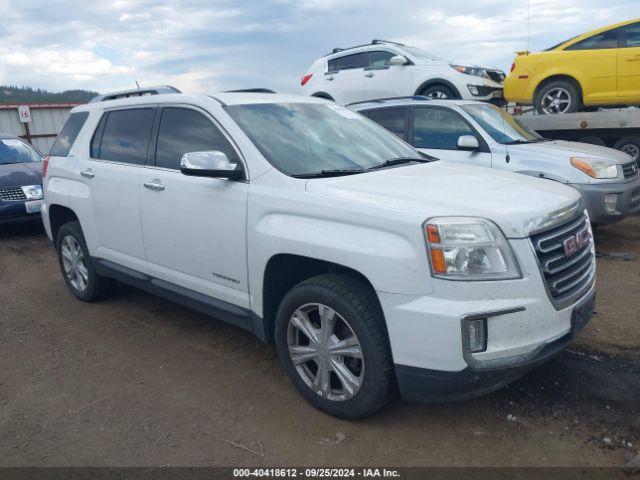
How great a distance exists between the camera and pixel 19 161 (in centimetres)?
944

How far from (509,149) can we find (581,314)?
4000mm

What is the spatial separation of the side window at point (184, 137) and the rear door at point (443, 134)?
3.90 m

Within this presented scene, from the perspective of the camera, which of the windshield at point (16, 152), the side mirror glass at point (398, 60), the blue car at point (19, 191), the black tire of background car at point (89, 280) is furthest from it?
the side mirror glass at point (398, 60)

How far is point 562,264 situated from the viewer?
2.95 metres

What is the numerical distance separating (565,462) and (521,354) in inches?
22.9

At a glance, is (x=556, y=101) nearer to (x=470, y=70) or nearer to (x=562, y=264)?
(x=470, y=70)

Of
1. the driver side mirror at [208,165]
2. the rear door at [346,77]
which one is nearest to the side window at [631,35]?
the rear door at [346,77]

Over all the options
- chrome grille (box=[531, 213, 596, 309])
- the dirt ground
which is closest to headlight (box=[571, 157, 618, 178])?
the dirt ground

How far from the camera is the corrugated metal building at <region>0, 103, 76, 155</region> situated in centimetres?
1947

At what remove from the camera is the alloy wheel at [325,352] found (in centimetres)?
307

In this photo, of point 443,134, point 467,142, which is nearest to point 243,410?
point 467,142

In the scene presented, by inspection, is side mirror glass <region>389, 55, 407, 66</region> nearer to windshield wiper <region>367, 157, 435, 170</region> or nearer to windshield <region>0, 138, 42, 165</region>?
windshield <region>0, 138, 42, 165</region>

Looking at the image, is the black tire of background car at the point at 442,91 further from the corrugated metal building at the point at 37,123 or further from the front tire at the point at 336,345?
the corrugated metal building at the point at 37,123

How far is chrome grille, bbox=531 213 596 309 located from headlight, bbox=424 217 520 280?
21 centimetres
